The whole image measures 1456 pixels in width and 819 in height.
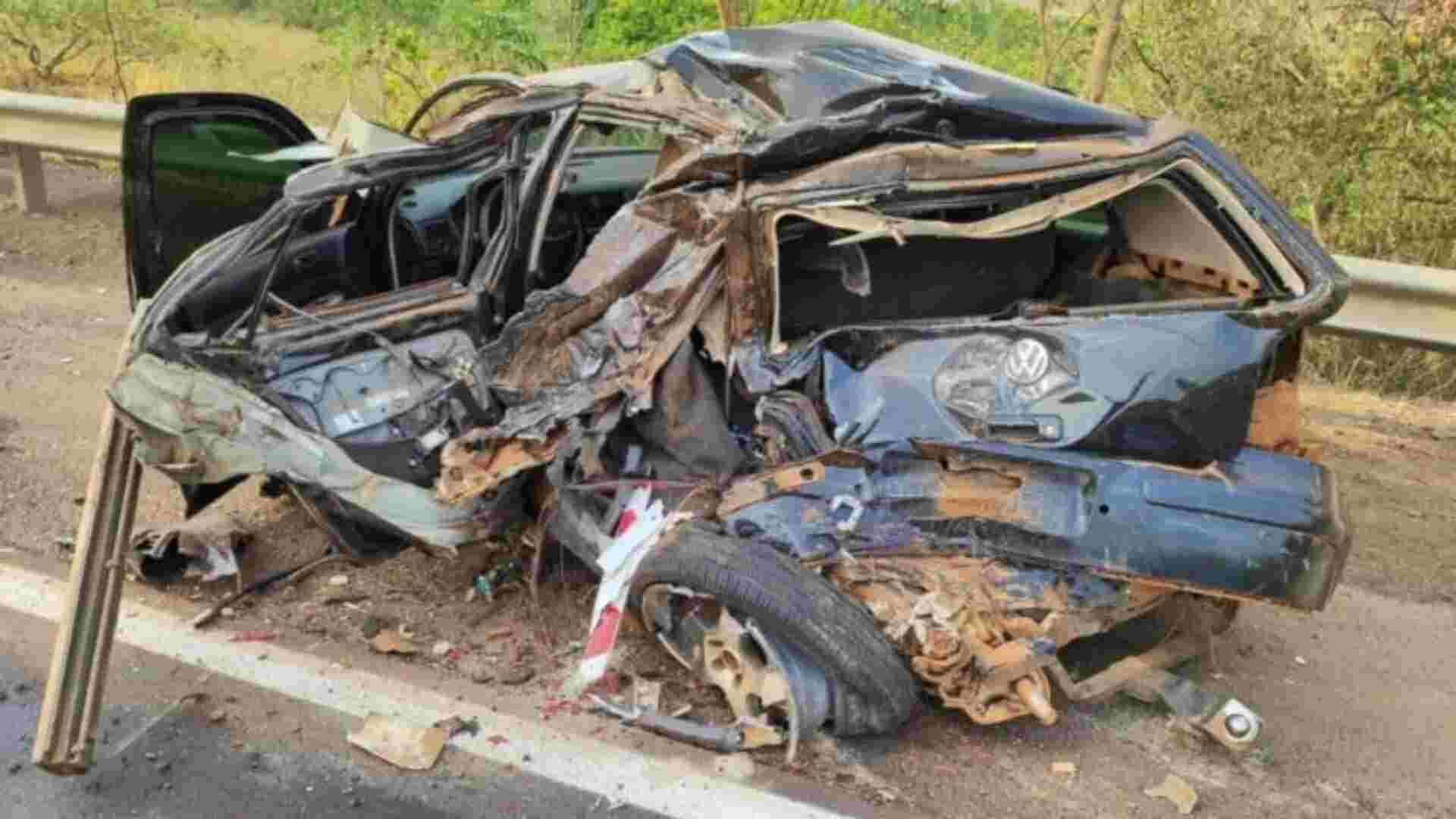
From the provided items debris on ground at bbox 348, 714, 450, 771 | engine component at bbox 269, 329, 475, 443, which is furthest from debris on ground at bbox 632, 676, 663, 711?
engine component at bbox 269, 329, 475, 443

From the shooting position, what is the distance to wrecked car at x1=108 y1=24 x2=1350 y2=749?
Answer: 10.7 ft

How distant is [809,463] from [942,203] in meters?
0.87

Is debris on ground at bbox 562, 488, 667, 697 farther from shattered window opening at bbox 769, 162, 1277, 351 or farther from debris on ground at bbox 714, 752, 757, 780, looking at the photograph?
shattered window opening at bbox 769, 162, 1277, 351

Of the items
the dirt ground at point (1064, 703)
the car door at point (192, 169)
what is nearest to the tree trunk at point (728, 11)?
the car door at point (192, 169)

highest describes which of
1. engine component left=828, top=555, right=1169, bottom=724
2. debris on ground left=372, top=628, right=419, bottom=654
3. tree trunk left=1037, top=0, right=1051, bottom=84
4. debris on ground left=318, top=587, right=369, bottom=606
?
tree trunk left=1037, top=0, right=1051, bottom=84

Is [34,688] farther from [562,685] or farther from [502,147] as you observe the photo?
[502,147]

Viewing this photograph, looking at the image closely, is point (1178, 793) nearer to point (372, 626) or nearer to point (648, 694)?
point (648, 694)

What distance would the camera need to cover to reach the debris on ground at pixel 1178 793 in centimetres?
319

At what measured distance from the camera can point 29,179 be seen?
8.28 metres

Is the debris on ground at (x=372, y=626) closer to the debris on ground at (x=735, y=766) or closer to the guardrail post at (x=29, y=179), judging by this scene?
the debris on ground at (x=735, y=766)

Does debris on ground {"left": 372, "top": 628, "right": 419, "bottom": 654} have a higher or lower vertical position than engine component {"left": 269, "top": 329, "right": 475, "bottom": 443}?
lower

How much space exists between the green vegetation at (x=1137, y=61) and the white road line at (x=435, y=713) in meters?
5.16

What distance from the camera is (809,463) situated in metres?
3.49

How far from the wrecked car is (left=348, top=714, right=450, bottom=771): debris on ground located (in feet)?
1.86
